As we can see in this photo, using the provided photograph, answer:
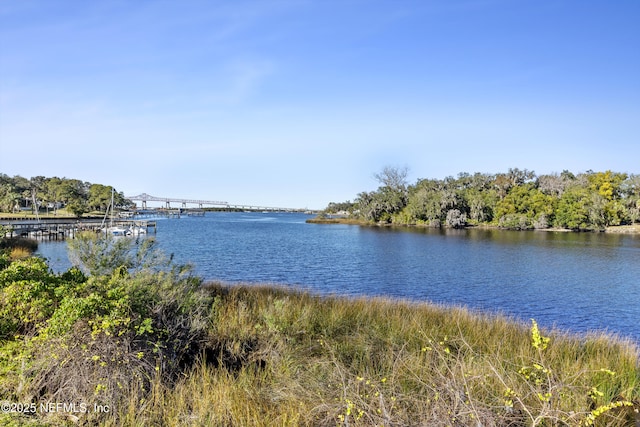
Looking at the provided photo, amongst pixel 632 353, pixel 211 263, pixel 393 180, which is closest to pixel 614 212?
pixel 393 180

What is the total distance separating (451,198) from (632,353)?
76.5m

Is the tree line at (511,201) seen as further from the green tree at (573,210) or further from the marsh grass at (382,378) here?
the marsh grass at (382,378)

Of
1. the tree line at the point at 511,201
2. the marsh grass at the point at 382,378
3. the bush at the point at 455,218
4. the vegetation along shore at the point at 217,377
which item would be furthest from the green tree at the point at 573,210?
the vegetation along shore at the point at 217,377

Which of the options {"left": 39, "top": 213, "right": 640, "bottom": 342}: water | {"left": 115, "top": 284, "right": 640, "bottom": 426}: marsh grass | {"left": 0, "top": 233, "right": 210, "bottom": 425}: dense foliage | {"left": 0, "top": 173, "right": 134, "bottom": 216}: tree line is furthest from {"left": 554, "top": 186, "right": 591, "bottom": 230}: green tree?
{"left": 0, "top": 173, "right": 134, "bottom": 216}: tree line

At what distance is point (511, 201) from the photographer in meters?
79.6

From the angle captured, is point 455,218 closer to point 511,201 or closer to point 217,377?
point 511,201

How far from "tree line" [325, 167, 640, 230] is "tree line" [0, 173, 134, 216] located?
68784 mm

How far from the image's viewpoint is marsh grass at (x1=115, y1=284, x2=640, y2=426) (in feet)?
12.2

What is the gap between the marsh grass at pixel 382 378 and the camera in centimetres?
371

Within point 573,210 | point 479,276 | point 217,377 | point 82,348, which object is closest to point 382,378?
point 217,377

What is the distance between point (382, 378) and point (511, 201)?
8367 centimetres

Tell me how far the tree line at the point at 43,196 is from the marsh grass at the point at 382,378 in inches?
3725

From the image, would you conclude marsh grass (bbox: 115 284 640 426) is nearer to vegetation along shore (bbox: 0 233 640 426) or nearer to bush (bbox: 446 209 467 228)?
vegetation along shore (bbox: 0 233 640 426)

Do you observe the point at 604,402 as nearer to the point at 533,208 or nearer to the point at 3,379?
the point at 3,379
